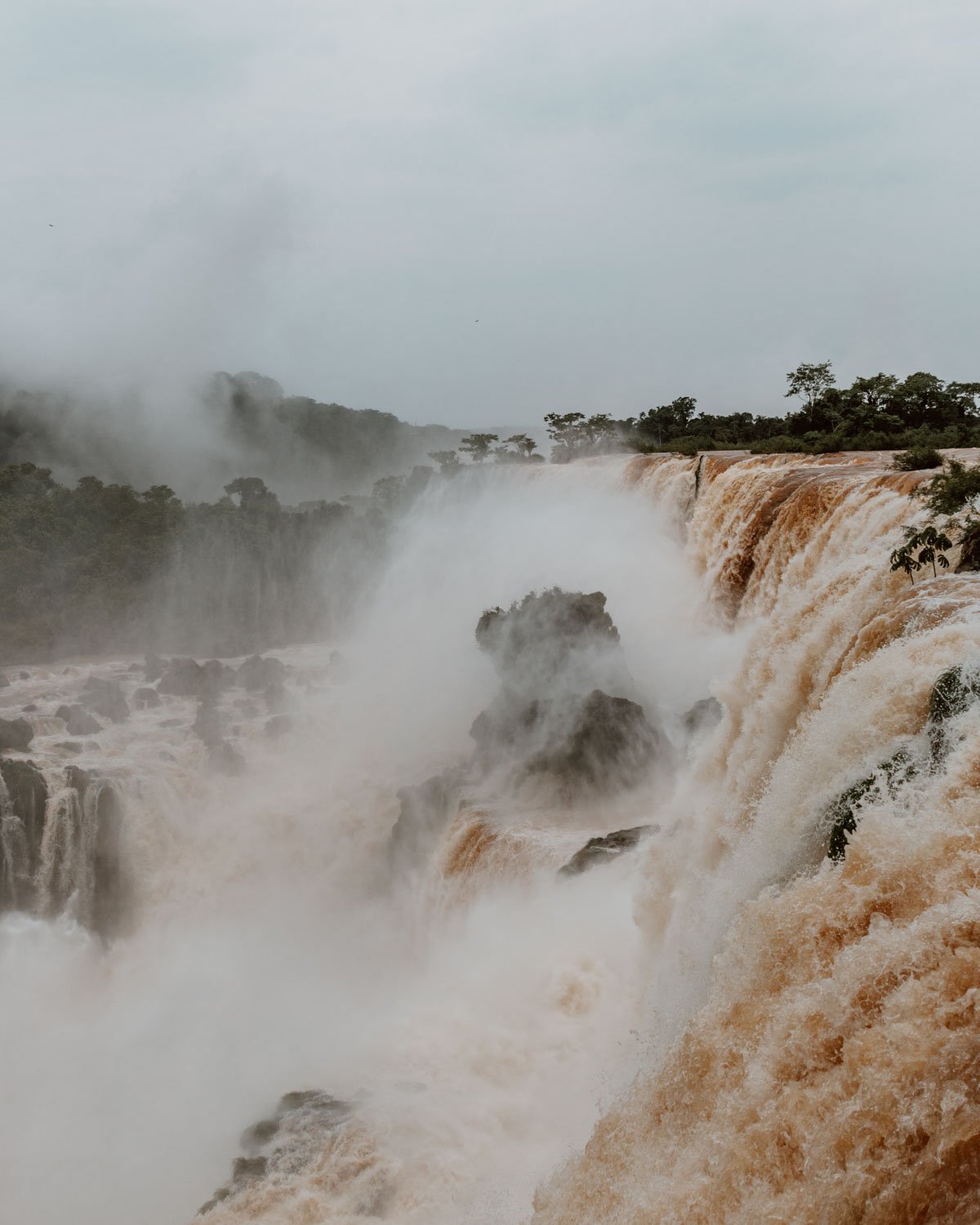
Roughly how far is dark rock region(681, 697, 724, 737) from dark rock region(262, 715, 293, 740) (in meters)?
11.3

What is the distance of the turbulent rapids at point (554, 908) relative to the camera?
10.6ft

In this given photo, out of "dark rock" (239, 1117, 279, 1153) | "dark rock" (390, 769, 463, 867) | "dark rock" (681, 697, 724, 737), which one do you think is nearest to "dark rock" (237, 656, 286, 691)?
"dark rock" (390, 769, 463, 867)

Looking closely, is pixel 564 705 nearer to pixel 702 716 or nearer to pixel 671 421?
pixel 702 716

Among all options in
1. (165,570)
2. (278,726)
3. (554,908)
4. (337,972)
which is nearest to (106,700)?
(278,726)

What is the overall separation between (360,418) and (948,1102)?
97.0 metres

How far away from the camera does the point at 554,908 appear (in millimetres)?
9367

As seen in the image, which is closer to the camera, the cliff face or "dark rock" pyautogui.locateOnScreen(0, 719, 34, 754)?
the cliff face

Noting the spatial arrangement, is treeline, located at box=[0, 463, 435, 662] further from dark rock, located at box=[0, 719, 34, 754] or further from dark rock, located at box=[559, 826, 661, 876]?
dark rock, located at box=[559, 826, 661, 876]

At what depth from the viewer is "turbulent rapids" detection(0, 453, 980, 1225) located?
3.22 m

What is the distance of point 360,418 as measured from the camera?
94938 millimetres

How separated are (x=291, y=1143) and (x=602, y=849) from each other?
4.52 metres

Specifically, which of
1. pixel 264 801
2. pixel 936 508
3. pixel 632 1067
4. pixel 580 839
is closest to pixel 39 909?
pixel 264 801

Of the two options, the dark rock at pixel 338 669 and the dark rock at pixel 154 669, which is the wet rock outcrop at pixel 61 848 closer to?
the dark rock at pixel 154 669

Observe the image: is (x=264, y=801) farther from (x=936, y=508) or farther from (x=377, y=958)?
(x=936, y=508)
